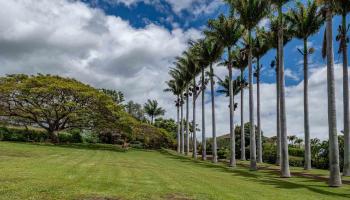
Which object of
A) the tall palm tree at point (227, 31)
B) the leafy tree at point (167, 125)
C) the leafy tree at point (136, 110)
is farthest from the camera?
the leafy tree at point (136, 110)

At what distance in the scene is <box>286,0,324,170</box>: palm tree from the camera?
118 feet

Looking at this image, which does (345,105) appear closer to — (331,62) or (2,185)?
(331,62)

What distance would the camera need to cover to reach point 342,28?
29.0 m

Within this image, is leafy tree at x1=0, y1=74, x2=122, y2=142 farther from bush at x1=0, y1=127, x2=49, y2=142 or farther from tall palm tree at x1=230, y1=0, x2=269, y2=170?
tall palm tree at x1=230, y1=0, x2=269, y2=170

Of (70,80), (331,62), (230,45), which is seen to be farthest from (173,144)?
(331,62)

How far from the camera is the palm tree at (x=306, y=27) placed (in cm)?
3603

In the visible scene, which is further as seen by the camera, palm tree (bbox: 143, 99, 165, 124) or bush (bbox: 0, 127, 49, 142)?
palm tree (bbox: 143, 99, 165, 124)

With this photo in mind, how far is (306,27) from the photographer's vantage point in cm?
3694

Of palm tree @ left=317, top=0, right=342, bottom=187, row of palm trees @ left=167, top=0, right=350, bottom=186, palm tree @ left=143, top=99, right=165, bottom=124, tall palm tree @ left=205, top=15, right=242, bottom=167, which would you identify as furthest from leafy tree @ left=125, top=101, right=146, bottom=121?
palm tree @ left=317, top=0, right=342, bottom=187

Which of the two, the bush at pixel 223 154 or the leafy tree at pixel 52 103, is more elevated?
the leafy tree at pixel 52 103

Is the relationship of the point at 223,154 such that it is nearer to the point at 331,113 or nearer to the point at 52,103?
the point at 52,103

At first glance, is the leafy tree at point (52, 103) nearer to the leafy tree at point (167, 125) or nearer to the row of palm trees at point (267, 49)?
the row of palm trees at point (267, 49)

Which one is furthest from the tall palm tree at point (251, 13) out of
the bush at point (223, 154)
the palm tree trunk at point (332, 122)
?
the bush at point (223, 154)

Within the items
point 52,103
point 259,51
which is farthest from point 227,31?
point 52,103
